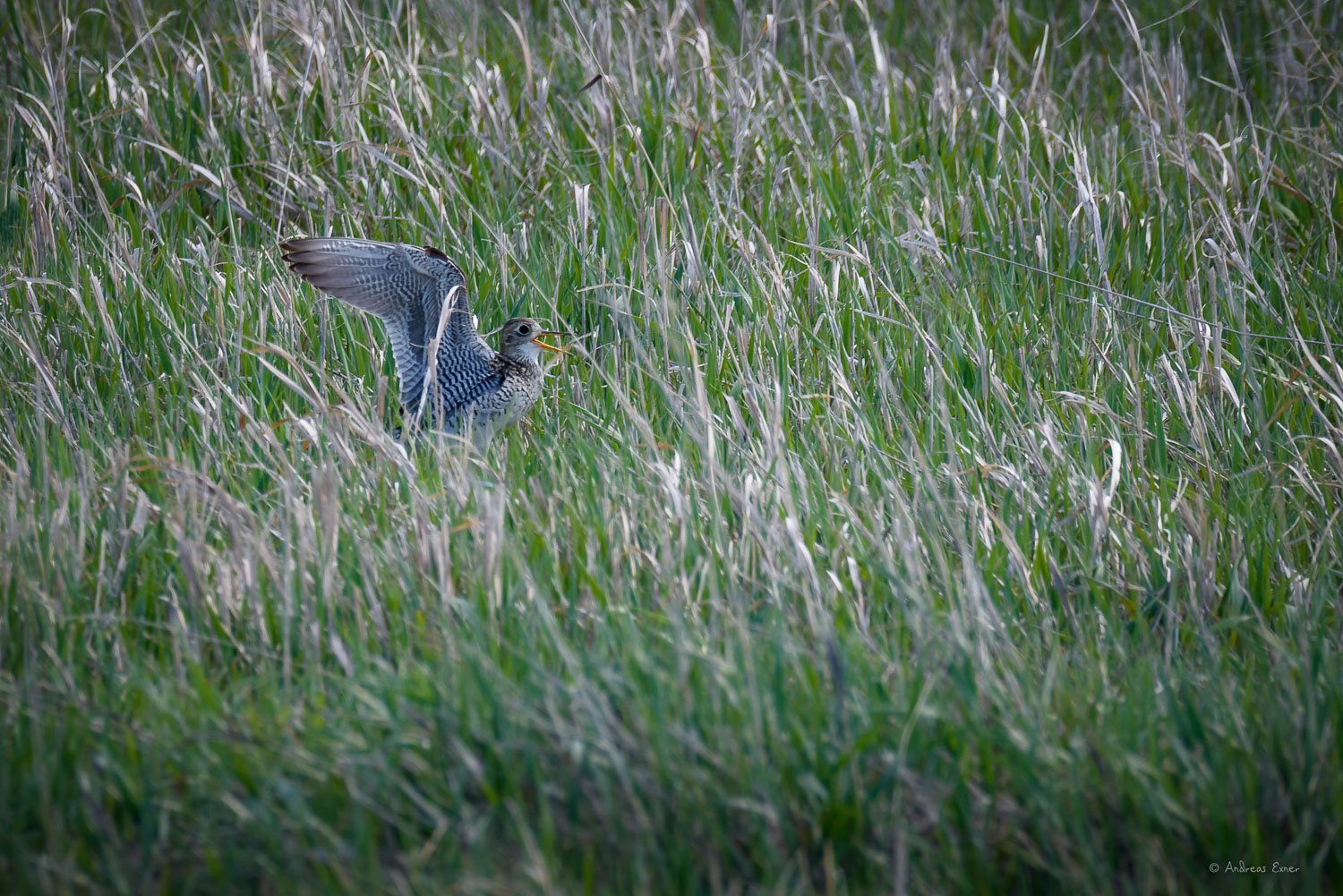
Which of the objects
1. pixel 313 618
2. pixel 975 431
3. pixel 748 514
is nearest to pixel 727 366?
pixel 975 431

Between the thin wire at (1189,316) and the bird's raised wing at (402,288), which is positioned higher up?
the bird's raised wing at (402,288)

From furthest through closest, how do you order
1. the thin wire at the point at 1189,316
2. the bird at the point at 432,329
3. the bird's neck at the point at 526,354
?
the bird's neck at the point at 526,354 < the bird at the point at 432,329 < the thin wire at the point at 1189,316

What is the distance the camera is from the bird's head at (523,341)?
3.94m

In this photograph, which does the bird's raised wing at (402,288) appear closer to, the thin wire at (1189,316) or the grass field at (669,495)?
the grass field at (669,495)

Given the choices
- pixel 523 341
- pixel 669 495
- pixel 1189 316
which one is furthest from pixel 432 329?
pixel 1189 316

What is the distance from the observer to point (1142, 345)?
12.6ft

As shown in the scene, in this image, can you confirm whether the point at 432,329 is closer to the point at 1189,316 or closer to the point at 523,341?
the point at 523,341

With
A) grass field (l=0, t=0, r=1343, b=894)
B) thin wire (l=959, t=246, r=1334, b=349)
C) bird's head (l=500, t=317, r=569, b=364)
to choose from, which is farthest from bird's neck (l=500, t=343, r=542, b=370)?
thin wire (l=959, t=246, r=1334, b=349)

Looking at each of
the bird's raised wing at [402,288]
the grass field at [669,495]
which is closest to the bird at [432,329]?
the bird's raised wing at [402,288]

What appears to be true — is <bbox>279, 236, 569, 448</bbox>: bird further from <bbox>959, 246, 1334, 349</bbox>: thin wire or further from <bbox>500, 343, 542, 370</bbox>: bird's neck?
<bbox>959, 246, 1334, 349</bbox>: thin wire

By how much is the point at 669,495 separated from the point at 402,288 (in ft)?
4.95

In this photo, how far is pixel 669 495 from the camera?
112 inches

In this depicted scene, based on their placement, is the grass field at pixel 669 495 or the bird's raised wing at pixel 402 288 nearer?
the grass field at pixel 669 495

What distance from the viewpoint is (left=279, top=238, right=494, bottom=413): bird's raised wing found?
384 centimetres
